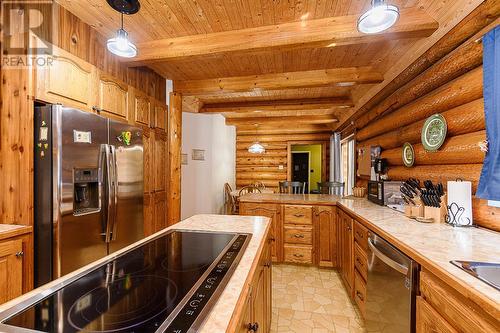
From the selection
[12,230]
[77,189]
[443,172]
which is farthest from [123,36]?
[443,172]

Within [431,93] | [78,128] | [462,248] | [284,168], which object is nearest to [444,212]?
[462,248]

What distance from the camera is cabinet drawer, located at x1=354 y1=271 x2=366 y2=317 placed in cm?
197

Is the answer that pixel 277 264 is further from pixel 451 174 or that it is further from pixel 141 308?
pixel 141 308

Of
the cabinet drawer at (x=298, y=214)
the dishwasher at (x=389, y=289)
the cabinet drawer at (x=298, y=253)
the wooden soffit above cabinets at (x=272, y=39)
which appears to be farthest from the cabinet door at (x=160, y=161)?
the dishwasher at (x=389, y=289)

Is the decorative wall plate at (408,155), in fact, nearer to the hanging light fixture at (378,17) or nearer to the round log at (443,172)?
the round log at (443,172)

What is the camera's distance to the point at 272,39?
2.11 m

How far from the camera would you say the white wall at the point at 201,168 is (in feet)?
16.5

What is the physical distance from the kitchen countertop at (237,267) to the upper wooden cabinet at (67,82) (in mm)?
1524

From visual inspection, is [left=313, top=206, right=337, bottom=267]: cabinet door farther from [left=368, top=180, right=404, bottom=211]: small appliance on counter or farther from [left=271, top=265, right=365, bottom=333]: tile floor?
[left=368, top=180, right=404, bottom=211]: small appliance on counter

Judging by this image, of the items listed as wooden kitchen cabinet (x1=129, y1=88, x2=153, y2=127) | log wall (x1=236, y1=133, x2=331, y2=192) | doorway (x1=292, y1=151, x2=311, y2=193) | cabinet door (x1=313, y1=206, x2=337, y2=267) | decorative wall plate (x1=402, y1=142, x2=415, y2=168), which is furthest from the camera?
doorway (x1=292, y1=151, x2=311, y2=193)

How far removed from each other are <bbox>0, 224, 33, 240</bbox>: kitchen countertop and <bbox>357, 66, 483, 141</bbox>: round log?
10.9ft

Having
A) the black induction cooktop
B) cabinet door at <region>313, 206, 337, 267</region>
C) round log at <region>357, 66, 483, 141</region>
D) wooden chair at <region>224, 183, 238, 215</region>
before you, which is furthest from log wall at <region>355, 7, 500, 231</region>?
wooden chair at <region>224, 183, 238, 215</region>

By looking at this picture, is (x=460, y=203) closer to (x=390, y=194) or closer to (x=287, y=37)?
(x=390, y=194)

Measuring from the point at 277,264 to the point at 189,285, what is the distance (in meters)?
2.80
